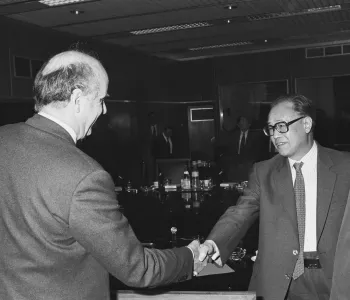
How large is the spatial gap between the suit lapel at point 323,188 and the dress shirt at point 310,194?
62 mm

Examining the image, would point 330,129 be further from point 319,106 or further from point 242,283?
point 242,283

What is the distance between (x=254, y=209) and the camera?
114 inches

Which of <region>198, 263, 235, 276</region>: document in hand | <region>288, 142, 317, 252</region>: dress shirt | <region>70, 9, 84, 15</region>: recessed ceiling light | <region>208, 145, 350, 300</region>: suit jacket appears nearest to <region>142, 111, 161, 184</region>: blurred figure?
<region>70, 9, 84, 15</region>: recessed ceiling light

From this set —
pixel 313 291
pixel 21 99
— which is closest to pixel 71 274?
pixel 313 291

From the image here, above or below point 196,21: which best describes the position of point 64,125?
below

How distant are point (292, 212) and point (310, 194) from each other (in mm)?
159

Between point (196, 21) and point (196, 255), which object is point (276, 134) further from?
point (196, 21)

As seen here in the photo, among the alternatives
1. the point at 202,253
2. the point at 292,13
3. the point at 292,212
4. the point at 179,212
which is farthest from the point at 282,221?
the point at 292,13

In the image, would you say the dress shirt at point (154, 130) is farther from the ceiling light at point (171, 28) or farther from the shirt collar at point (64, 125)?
the shirt collar at point (64, 125)

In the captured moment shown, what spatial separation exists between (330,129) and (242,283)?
651cm

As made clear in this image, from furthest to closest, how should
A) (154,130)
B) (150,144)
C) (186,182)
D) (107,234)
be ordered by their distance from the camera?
1. (154,130)
2. (150,144)
3. (186,182)
4. (107,234)

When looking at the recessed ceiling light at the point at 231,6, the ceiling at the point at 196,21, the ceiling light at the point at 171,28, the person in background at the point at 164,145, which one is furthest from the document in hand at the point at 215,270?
the person in background at the point at 164,145

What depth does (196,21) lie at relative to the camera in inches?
269

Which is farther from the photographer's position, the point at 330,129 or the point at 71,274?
the point at 330,129
